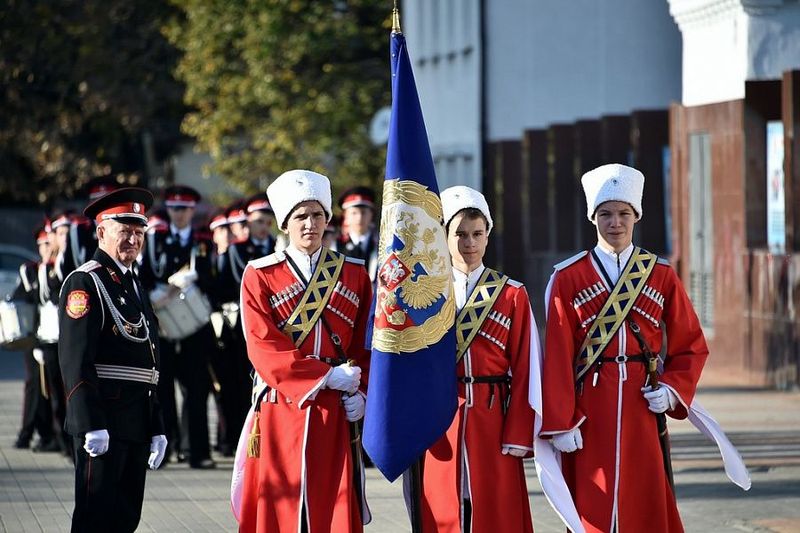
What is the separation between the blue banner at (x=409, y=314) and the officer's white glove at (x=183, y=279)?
6333mm

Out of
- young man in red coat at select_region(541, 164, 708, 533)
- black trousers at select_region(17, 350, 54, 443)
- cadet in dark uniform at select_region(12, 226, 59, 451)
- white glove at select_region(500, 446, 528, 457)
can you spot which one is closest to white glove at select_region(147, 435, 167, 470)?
white glove at select_region(500, 446, 528, 457)

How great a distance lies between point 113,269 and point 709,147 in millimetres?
13698

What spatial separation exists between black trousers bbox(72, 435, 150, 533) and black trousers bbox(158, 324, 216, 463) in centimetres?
567

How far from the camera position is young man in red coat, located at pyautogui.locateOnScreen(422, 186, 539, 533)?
8.50 m

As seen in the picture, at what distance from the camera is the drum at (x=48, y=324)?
49.8ft

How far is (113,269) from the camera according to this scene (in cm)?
906

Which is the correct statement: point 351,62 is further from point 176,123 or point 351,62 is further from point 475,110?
point 176,123

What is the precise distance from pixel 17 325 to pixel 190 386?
218 cm

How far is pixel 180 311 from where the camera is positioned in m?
14.6

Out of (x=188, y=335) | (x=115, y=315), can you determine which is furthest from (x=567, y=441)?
(x=188, y=335)

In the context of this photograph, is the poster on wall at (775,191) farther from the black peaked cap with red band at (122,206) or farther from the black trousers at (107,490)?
the black trousers at (107,490)

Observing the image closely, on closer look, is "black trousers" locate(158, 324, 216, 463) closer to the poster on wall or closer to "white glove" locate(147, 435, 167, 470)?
"white glove" locate(147, 435, 167, 470)

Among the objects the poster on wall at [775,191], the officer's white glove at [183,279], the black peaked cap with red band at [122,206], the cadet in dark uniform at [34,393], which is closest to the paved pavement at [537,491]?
the cadet in dark uniform at [34,393]

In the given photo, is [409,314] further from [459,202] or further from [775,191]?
[775,191]
